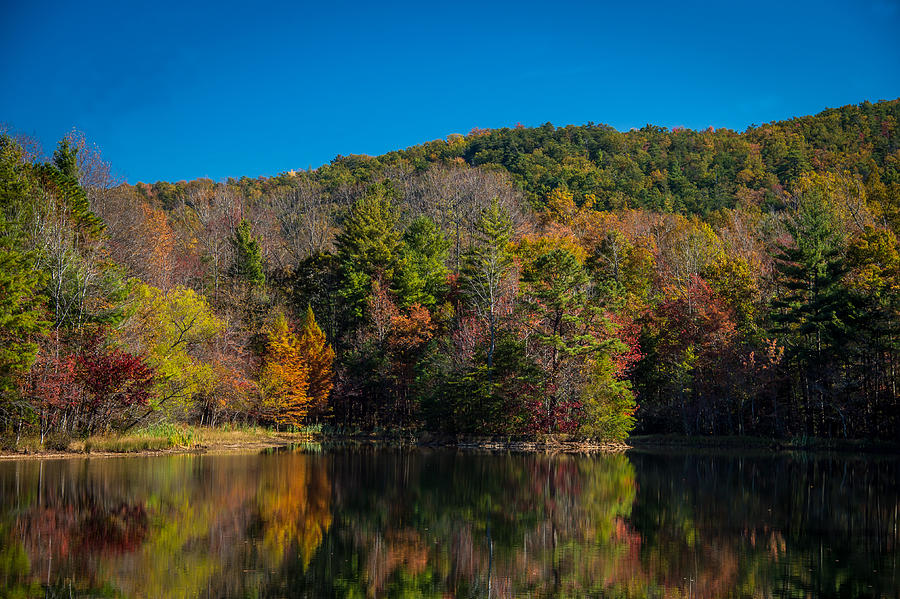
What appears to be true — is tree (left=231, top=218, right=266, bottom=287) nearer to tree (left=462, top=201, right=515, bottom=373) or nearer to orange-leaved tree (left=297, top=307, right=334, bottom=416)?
orange-leaved tree (left=297, top=307, right=334, bottom=416)

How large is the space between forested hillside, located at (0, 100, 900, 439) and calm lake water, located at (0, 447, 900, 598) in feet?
31.0

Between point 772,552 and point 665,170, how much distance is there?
9181 centimetres

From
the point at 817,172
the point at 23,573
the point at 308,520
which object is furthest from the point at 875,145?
the point at 23,573

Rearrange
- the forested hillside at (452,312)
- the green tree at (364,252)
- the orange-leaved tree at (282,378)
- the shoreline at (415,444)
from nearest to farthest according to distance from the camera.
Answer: the shoreline at (415,444) → the forested hillside at (452,312) → the orange-leaved tree at (282,378) → the green tree at (364,252)

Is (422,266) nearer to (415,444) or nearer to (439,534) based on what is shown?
(415,444)

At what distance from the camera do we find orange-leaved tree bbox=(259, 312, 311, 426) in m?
47.1

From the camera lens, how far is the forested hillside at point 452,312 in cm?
3247

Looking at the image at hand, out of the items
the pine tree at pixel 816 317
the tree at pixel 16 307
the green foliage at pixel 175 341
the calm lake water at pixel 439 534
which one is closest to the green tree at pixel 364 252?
the green foliage at pixel 175 341

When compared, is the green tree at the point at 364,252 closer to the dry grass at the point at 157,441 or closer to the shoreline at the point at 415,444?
the shoreline at the point at 415,444

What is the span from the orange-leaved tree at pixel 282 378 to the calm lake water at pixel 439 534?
20621mm

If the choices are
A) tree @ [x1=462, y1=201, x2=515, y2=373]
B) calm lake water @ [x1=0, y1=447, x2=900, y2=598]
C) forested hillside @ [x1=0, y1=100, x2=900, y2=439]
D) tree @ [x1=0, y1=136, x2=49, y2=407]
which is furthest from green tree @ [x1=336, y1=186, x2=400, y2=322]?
calm lake water @ [x1=0, y1=447, x2=900, y2=598]

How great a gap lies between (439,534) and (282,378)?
34.1 metres

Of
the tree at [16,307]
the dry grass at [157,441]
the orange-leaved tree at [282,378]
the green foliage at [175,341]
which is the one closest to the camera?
the tree at [16,307]

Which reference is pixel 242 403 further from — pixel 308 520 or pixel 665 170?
pixel 665 170
